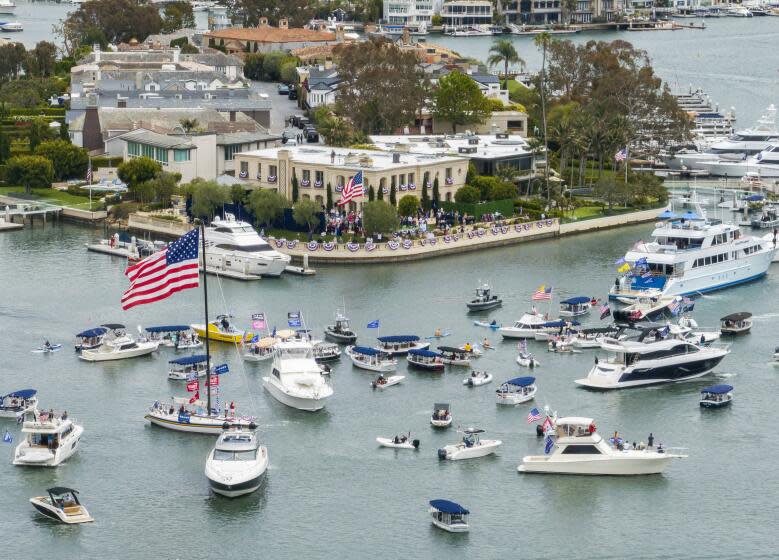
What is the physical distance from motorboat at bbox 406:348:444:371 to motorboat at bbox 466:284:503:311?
1243 centimetres

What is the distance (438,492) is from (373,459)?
4.94m

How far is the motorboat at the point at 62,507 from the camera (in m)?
68.3

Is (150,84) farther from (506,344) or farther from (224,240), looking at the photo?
(506,344)

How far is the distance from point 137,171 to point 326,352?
4805 centimetres

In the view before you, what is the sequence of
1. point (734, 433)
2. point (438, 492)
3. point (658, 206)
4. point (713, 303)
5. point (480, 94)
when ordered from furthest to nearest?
point (480, 94) → point (658, 206) → point (713, 303) → point (734, 433) → point (438, 492)

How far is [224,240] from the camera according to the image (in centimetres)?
11306

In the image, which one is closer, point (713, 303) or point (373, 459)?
point (373, 459)


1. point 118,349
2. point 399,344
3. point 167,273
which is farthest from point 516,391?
point 118,349

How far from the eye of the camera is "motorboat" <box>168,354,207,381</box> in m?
86.9

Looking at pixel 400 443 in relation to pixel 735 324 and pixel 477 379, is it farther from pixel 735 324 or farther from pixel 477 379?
pixel 735 324

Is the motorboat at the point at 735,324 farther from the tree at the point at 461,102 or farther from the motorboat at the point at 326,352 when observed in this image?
the tree at the point at 461,102

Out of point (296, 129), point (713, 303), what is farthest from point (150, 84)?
point (713, 303)

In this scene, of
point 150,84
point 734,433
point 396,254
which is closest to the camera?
point 734,433

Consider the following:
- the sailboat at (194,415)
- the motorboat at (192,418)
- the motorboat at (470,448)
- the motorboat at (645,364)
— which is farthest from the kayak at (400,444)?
the motorboat at (645,364)
